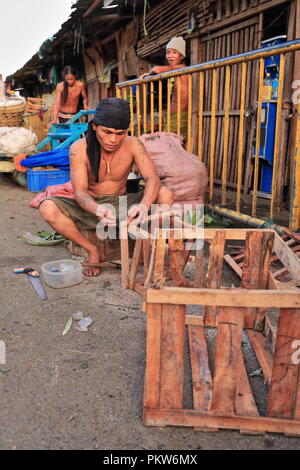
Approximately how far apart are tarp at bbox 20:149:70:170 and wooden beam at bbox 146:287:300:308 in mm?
5367

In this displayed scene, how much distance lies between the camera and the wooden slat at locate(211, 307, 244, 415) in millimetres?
1530

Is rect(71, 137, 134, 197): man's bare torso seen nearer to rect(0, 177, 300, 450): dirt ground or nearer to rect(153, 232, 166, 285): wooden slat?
rect(0, 177, 300, 450): dirt ground

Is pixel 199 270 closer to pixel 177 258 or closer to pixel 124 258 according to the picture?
pixel 177 258

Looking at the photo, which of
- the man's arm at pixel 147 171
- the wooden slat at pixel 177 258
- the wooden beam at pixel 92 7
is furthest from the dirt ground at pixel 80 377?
the wooden beam at pixel 92 7

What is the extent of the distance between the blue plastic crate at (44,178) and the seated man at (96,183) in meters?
3.31

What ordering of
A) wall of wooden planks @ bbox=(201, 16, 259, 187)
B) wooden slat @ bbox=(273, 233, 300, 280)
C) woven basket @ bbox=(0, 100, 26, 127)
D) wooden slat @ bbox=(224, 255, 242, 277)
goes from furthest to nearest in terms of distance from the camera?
woven basket @ bbox=(0, 100, 26, 127) → wall of wooden planks @ bbox=(201, 16, 259, 187) → wooden slat @ bbox=(224, 255, 242, 277) → wooden slat @ bbox=(273, 233, 300, 280)

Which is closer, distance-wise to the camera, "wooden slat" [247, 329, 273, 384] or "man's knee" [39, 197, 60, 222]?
"wooden slat" [247, 329, 273, 384]

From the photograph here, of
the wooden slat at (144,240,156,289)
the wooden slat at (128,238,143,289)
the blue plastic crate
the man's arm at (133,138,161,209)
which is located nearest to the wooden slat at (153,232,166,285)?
the wooden slat at (144,240,156,289)

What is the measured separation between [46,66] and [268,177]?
38.8 ft

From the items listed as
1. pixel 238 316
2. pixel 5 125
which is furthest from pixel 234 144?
pixel 5 125

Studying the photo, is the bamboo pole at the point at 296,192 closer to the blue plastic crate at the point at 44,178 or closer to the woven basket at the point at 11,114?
the blue plastic crate at the point at 44,178

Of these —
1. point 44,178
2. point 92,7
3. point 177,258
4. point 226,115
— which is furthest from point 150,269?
point 92,7

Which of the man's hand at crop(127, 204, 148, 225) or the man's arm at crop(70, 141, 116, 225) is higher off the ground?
the man's arm at crop(70, 141, 116, 225)

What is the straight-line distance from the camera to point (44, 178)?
6711 millimetres
